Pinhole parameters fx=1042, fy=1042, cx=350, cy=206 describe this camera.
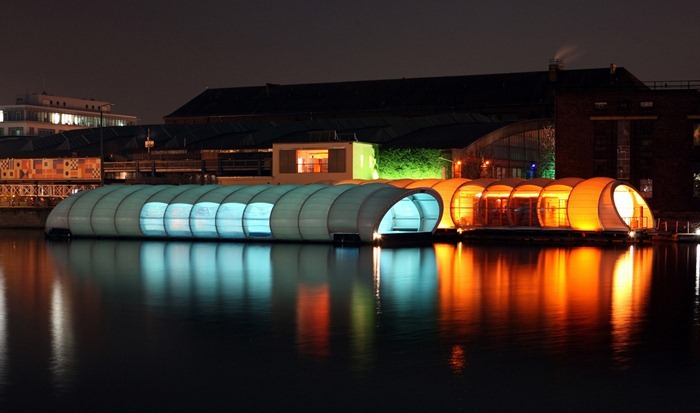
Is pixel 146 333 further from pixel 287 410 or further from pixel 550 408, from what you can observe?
pixel 550 408

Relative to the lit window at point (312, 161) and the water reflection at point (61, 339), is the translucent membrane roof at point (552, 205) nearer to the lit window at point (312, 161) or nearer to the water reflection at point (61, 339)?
the lit window at point (312, 161)

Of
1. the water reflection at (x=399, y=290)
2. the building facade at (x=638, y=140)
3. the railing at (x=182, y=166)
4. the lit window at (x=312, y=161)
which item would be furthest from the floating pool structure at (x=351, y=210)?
the railing at (x=182, y=166)

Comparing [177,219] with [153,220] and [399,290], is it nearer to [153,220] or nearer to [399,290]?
[153,220]

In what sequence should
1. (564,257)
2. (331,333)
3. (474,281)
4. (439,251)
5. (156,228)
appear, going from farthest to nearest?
1. (156,228)
2. (439,251)
3. (564,257)
4. (474,281)
5. (331,333)

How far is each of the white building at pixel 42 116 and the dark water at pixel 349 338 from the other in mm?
138512

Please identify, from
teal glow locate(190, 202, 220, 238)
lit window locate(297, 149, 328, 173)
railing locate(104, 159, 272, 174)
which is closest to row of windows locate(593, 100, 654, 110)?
lit window locate(297, 149, 328, 173)

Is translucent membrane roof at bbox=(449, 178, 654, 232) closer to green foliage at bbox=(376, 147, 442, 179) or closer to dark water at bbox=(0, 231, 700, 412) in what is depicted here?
dark water at bbox=(0, 231, 700, 412)

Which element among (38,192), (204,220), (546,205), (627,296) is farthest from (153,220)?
(627,296)

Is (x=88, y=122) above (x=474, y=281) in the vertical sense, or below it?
above

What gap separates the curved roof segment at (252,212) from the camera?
57656mm

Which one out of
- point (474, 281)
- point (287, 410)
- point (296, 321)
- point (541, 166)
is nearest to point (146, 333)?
point (296, 321)

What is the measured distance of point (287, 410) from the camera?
1623cm

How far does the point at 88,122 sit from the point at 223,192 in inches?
5056

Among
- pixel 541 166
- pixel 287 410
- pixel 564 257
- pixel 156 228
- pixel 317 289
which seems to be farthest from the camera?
pixel 541 166
